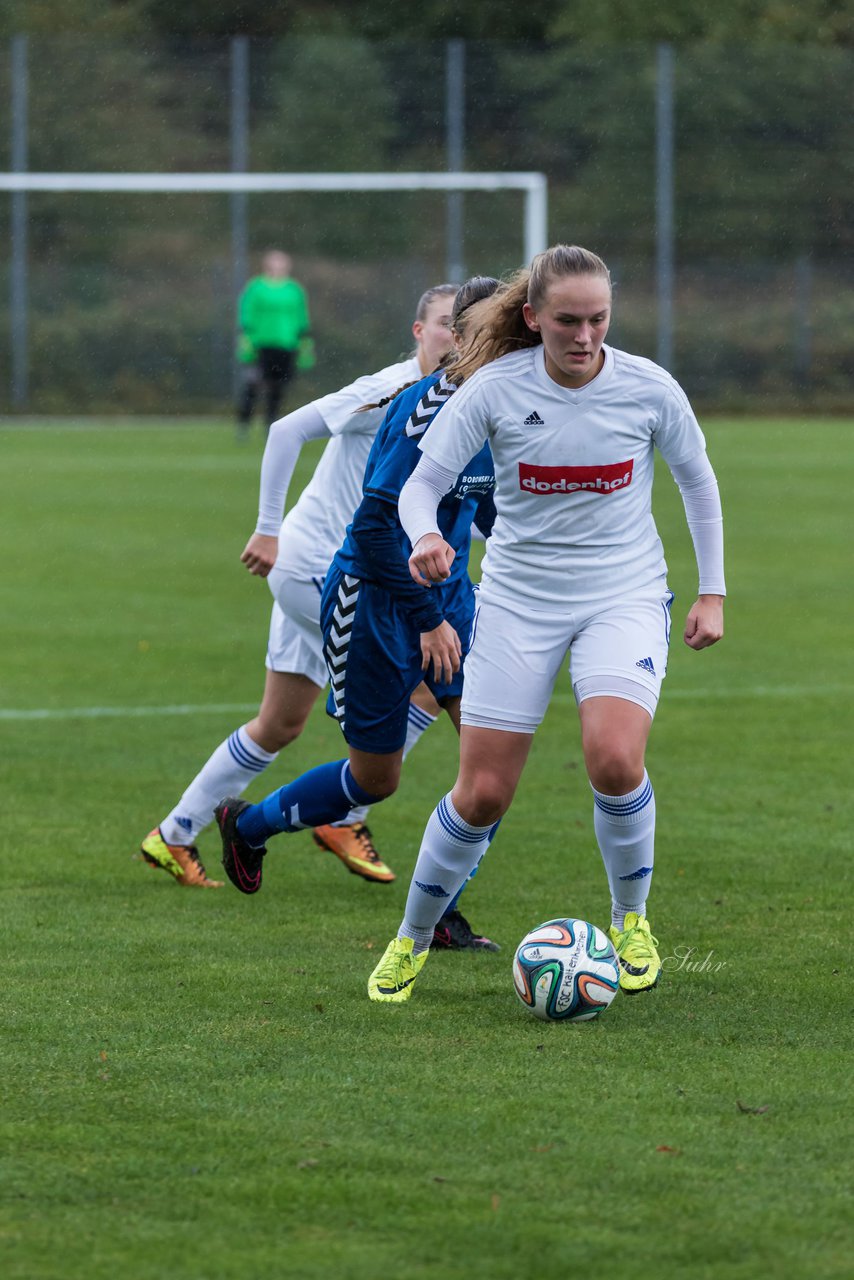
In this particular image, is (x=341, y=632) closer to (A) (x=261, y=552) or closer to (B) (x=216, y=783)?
(A) (x=261, y=552)

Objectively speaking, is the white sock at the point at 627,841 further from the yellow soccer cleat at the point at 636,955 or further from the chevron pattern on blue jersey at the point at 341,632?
the chevron pattern on blue jersey at the point at 341,632

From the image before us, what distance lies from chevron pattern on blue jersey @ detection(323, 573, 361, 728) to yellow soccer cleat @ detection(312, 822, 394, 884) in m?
1.20

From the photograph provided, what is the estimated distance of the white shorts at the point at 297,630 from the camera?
245 inches

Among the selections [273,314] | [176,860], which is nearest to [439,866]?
[176,860]

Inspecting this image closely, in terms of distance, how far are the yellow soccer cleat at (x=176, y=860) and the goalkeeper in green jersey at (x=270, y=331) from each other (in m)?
18.9

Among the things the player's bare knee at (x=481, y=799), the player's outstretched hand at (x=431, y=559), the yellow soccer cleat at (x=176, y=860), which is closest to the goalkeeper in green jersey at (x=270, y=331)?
the yellow soccer cleat at (x=176, y=860)

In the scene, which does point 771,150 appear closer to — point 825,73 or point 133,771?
point 825,73

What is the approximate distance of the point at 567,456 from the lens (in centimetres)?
469

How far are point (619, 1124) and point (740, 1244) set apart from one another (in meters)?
0.62

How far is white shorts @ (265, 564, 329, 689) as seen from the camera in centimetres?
622

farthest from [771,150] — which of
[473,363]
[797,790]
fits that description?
[473,363]

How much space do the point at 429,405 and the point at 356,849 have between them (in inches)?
75.9

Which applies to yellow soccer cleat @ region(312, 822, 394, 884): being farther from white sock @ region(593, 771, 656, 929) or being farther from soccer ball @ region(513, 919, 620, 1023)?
soccer ball @ region(513, 919, 620, 1023)

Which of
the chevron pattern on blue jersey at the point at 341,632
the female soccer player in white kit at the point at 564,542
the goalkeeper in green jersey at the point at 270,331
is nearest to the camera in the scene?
the female soccer player in white kit at the point at 564,542
